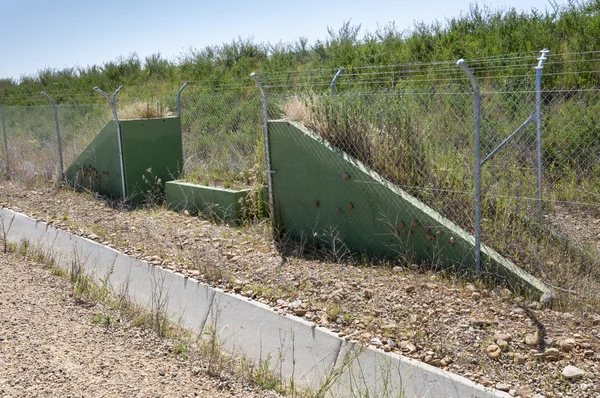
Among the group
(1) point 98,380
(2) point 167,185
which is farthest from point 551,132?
(1) point 98,380

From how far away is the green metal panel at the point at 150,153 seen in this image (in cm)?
1116

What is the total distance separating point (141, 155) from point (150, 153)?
0.55 ft

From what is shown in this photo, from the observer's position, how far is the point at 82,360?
5.22m

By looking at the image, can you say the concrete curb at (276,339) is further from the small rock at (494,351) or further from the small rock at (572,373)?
the small rock at (572,373)

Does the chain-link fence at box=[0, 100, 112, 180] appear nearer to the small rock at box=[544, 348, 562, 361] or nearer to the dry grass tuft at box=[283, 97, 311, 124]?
the dry grass tuft at box=[283, 97, 311, 124]

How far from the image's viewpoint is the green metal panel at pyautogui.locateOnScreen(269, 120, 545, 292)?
6.35 meters

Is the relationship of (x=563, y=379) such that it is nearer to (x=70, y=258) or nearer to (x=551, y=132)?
(x=551, y=132)

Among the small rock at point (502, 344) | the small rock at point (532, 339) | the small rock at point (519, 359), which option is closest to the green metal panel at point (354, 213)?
the small rock at point (532, 339)

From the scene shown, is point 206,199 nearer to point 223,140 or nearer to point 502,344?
point 223,140

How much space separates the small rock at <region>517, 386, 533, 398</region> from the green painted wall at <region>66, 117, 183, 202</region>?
775 centimetres

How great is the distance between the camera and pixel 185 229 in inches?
352

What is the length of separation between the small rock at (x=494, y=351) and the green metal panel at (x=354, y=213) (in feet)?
3.85

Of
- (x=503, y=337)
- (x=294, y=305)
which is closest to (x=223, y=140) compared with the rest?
(x=294, y=305)

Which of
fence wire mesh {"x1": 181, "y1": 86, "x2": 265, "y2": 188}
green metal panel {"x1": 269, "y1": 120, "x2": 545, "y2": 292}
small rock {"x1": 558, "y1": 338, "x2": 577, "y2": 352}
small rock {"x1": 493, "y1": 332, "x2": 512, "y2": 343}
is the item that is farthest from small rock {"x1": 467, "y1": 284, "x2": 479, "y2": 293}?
fence wire mesh {"x1": 181, "y1": 86, "x2": 265, "y2": 188}
